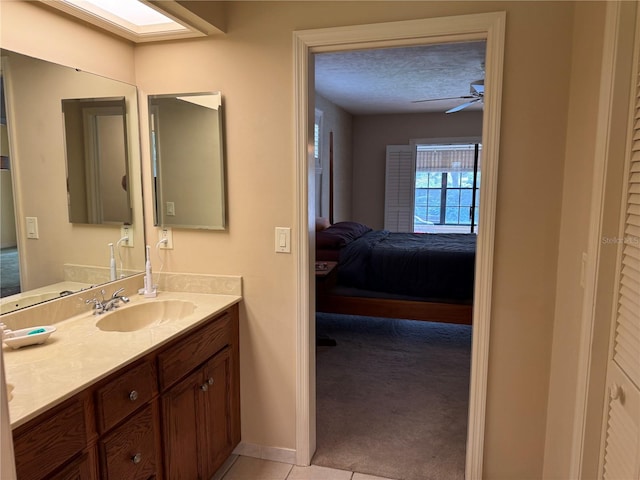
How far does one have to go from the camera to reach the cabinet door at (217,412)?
6.36 feet

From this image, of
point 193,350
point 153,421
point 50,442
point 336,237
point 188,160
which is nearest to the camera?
point 50,442

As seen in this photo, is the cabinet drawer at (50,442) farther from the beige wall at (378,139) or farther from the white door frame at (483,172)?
the beige wall at (378,139)

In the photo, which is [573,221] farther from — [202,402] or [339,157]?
[339,157]

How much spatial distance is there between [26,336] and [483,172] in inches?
70.8

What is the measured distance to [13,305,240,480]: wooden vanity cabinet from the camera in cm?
118

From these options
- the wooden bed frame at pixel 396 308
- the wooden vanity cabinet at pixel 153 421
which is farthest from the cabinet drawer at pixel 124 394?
the wooden bed frame at pixel 396 308

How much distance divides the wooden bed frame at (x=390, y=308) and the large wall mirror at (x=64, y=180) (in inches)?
72.5

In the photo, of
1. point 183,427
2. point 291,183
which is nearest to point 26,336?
point 183,427

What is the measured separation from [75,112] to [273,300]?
3.97 feet

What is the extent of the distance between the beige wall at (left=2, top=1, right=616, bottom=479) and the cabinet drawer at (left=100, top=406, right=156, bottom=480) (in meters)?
0.71

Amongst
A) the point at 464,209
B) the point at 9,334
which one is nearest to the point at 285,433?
the point at 9,334

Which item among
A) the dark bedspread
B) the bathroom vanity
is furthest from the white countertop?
the dark bedspread

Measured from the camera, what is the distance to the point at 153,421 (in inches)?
62.2

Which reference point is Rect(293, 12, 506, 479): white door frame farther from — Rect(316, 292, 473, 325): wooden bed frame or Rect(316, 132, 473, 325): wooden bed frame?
Rect(316, 292, 473, 325): wooden bed frame
